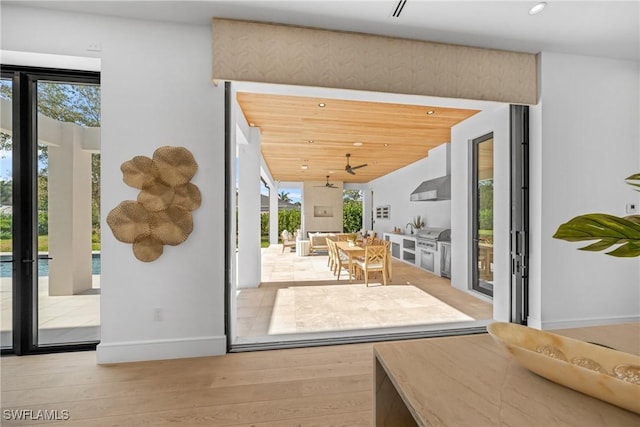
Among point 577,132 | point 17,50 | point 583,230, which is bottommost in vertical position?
point 583,230

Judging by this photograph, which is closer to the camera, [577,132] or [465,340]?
[465,340]

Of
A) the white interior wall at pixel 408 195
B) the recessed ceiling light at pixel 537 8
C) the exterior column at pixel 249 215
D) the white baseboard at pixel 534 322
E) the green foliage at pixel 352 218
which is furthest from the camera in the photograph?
the green foliage at pixel 352 218

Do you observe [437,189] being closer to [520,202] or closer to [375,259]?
[375,259]

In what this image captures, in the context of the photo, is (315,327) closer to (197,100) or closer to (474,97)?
(197,100)

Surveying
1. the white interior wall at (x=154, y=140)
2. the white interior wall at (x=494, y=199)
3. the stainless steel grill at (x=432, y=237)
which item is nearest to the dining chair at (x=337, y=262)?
the stainless steel grill at (x=432, y=237)

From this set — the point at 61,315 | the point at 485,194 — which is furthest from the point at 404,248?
the point at 61,315

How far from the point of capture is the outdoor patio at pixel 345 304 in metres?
3.12

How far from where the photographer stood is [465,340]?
1.07 meters

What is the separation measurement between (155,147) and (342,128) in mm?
2918

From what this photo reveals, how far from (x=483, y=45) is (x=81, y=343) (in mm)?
4674

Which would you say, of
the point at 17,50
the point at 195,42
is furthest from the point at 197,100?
the point at 17,50

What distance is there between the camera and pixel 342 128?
4.53 meters

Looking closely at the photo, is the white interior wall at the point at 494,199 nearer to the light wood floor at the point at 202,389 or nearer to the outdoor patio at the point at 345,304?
the outdoor patio at the point at 345,304

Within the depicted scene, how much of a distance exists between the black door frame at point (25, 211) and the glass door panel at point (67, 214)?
43 mm
